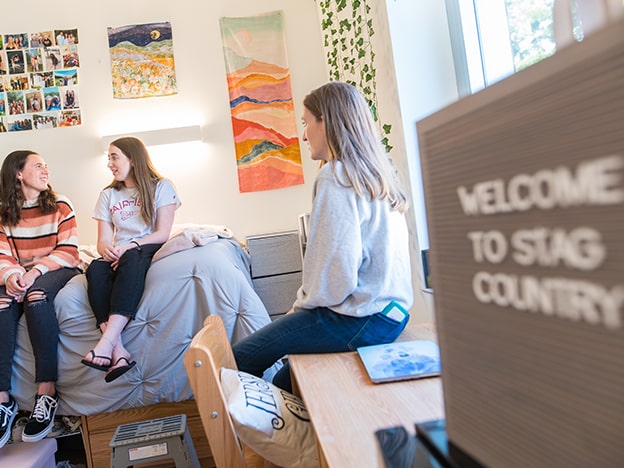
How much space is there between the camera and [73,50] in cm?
324

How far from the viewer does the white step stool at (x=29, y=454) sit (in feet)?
5.21

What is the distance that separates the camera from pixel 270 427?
2.92 feet

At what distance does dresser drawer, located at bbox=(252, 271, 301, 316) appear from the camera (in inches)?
113

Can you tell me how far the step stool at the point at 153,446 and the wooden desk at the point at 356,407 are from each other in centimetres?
70

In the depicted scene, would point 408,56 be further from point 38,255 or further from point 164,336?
point 38,255

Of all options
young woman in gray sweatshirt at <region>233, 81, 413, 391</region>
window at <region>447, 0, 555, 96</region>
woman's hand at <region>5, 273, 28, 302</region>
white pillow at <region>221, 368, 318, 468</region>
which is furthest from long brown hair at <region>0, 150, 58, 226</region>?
window at <region>447, 0, 555, 96</region>

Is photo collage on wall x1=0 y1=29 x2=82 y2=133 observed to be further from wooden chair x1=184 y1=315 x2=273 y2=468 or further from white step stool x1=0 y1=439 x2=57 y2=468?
wooden chair x1=184 y1=315 x2=273 y2=468

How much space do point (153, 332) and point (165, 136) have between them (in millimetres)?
1652

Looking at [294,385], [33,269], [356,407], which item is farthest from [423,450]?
[33,269]

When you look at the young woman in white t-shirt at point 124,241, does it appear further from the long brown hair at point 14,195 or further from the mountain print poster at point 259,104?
the mountain print poster at point 259,104

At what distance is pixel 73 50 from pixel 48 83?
26 centimetres

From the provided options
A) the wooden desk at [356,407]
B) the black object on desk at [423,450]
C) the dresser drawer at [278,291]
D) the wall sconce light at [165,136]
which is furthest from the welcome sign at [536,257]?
the wall sconce light at [165,136]

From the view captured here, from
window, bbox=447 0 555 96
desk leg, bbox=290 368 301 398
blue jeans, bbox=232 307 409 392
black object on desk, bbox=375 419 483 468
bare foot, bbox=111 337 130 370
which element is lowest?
desk leg, bbox=290 368 301 398

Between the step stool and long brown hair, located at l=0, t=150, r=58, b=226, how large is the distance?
1236 millimetres
